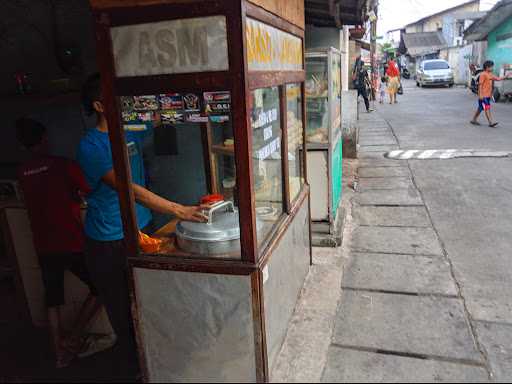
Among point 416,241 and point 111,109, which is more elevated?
point 111,109

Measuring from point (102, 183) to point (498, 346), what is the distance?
298cm

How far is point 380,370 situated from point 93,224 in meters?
2.12

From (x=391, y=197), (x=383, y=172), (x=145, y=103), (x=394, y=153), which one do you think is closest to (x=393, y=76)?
(x=394, y=153)

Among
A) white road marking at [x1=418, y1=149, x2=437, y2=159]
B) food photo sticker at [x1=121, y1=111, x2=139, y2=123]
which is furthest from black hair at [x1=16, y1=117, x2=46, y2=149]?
white road marking at [x1=418, y1=149, x2=437, y2=159]

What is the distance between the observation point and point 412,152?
31.0 feet

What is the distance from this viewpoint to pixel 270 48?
2.74 m

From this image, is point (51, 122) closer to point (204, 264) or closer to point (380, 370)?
point (204, 264)

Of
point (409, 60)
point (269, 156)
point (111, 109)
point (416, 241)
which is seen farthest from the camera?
point (409, 60)

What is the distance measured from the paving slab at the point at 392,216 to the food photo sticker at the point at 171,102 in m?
3.80

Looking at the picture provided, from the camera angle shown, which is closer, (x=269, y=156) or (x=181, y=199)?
(x=269, y=156)

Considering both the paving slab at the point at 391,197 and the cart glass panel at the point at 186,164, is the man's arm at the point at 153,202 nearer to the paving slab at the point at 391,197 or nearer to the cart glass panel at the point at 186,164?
the cart glass panel at the point at 186,164

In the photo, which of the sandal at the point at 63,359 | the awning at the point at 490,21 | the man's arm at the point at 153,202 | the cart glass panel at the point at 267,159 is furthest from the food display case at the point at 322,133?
the awning at the point at 490,21

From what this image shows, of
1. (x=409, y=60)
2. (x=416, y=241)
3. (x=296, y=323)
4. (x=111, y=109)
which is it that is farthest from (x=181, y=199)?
(x=409, y=60)

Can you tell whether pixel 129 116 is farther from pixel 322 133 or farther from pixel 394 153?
pixel 394 153
